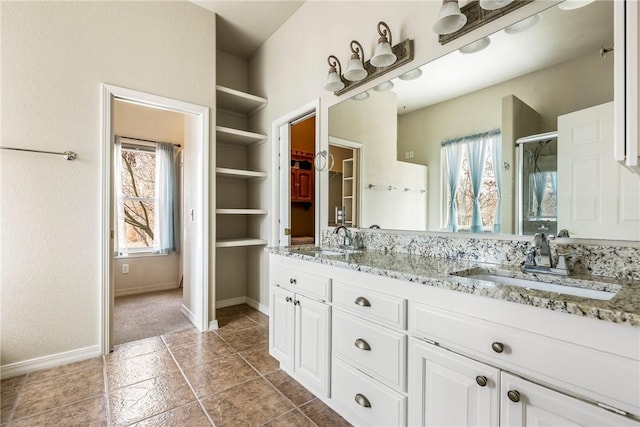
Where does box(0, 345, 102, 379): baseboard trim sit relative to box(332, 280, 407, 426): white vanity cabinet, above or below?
below

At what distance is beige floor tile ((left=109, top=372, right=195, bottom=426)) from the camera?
5.32 ft

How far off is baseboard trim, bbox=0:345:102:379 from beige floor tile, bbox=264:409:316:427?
168 cm

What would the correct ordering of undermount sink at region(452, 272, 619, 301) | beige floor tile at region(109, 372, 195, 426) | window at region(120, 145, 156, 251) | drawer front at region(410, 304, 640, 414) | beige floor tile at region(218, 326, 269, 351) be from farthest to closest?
window at region(120, 145, 156, 251) < beige floor tile at region(218, 326, 269, 351) < beige floor tile at region(109, 372, 195, 426) < undermount sink at region(452, 272, 619, 301) < drawer front at region(410, 304, 640, 414)

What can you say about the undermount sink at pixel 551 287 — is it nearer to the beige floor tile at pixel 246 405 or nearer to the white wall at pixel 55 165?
the beige floor tile at pixel 246 405

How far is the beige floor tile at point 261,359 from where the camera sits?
2.12 meters

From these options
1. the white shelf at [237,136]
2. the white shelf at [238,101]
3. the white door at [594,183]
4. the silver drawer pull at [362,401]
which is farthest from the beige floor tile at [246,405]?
the white shelf at [238,101]

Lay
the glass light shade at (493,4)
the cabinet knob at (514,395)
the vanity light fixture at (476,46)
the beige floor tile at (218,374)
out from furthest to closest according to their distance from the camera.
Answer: the beige floor tile at (218,374)
the vanity light fixture at (476,46)
the glass light shade at (493,4)
the cabinet knob at (514,395)

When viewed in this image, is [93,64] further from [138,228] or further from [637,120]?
[637,120]

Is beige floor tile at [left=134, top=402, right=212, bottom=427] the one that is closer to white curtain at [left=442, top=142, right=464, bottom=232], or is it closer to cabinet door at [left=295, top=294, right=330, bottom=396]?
cabinet door at [left=295, top=294, right=330, bottom=396]

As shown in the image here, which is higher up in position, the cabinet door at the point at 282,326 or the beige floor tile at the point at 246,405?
the cabinet door at the point at 282,326

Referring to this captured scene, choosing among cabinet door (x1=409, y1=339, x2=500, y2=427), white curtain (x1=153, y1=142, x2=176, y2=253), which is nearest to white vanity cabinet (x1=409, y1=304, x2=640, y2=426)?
cabinet door (x1=409, y1=339, x2=500, y2=427)

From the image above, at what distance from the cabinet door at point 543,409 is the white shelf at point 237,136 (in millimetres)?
3009

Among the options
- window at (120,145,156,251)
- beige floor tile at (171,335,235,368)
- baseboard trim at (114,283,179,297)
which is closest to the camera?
beige floor tile at (171,335,235,368)

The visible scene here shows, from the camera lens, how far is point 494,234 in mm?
1488
